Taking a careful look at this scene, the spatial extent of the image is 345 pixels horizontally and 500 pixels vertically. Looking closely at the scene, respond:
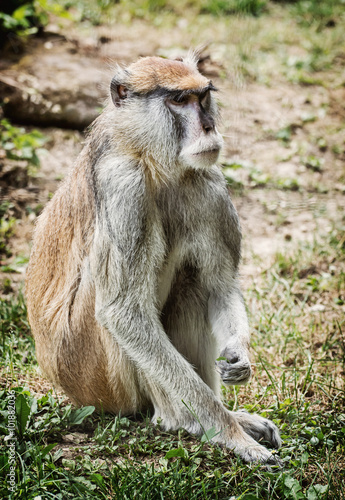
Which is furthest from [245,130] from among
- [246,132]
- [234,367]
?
[234,367]

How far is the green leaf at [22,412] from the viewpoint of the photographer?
132 inches

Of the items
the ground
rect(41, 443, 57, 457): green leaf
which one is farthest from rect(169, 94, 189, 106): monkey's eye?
rect(41, 443, 57, 457): green leaf

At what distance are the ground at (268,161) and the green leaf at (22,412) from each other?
0.28 meters

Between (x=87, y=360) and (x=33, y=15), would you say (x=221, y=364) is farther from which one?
(x=33, y=15)

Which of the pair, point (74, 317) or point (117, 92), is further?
point (74, 317)

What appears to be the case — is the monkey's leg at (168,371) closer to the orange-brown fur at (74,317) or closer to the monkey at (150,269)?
the monkey at (150,269)

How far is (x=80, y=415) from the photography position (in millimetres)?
3537

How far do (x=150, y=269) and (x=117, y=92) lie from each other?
115cm

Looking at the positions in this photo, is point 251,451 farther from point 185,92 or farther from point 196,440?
point 185,92

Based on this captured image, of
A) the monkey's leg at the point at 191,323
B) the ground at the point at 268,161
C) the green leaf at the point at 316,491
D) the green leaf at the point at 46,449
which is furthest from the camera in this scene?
the ground at the point at 268,161

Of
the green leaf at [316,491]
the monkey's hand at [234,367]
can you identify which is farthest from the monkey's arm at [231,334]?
the green leaf at [316,491]

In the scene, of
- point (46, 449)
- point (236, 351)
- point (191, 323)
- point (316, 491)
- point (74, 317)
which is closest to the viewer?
point (316, 491)

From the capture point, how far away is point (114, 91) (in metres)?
3.46

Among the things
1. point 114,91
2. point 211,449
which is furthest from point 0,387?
point 114,91
